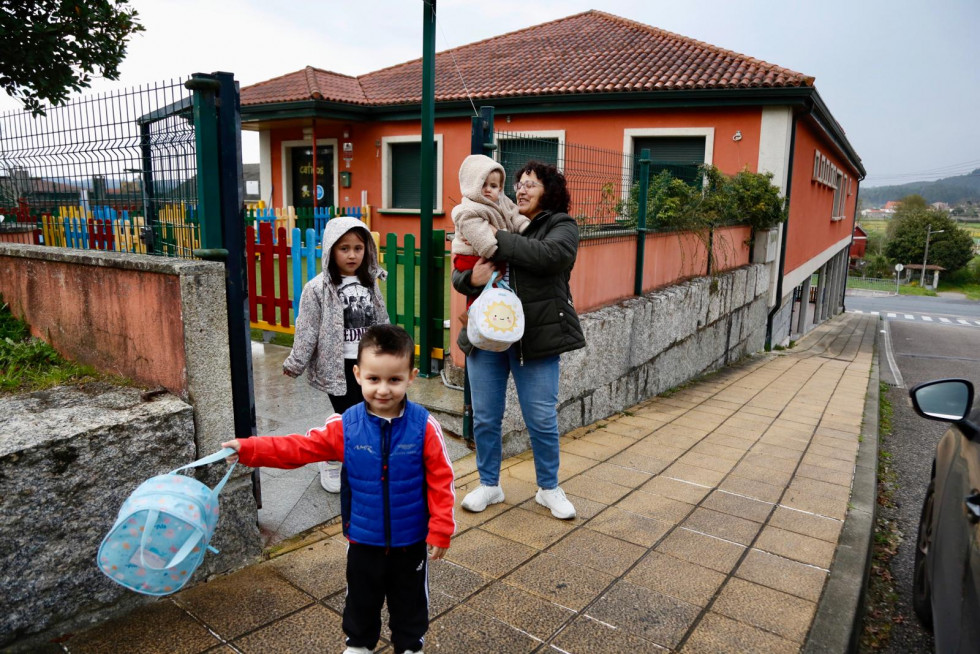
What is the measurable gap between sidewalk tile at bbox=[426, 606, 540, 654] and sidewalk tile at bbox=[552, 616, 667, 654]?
0.13 metres

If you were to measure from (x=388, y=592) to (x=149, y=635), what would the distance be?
3.11 feet

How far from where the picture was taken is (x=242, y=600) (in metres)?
2.65

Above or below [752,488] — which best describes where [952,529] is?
above

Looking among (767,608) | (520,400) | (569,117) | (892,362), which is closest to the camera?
(767,608)

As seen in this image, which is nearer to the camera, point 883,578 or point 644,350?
point 883,578

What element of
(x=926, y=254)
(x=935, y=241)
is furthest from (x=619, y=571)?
(x=935, y=241)

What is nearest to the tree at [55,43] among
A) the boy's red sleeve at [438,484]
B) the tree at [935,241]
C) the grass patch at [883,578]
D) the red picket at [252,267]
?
the red picket at [252,267]

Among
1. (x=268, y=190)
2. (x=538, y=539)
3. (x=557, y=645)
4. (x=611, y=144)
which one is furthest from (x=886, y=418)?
(x=268, y=190)

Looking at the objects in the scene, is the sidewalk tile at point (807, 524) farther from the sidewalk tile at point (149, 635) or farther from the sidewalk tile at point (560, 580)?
the sidewalk tile at point (149, 635)

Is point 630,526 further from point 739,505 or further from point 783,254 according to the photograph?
point 783,254

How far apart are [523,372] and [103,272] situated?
6.70 feet

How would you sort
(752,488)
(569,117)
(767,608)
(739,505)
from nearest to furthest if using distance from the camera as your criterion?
1. (767,608)
2. (739,505)
3. (752,488)
4. (569,117)

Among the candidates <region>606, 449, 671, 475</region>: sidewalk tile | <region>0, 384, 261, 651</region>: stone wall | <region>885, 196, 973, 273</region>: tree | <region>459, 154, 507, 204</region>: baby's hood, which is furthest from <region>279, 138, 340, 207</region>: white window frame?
<region>885, 196, 973, 273</region>: tree

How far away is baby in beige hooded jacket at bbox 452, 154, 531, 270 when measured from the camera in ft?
10.7
